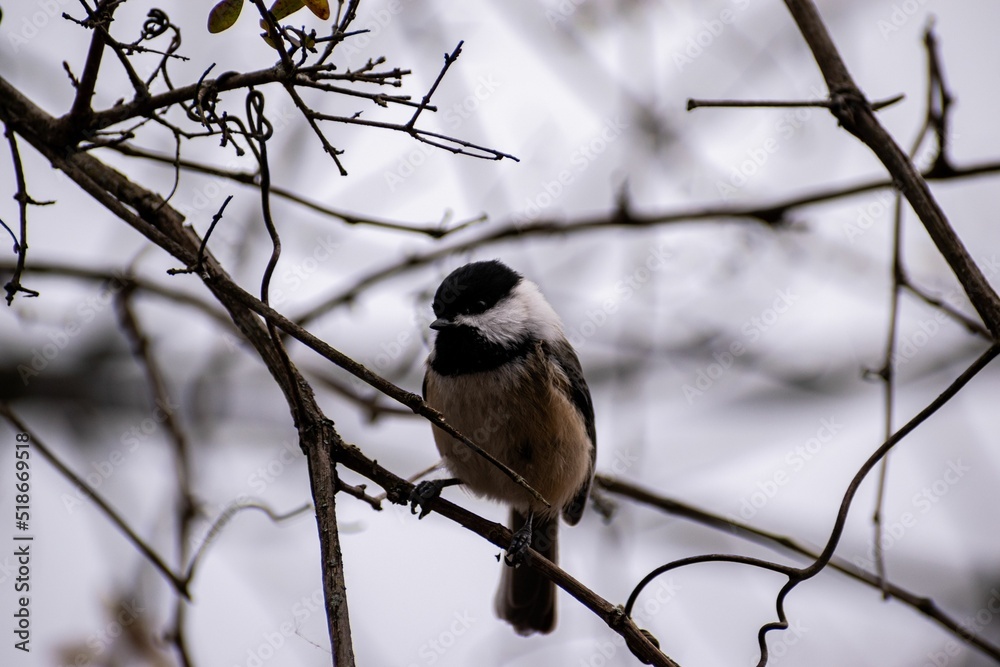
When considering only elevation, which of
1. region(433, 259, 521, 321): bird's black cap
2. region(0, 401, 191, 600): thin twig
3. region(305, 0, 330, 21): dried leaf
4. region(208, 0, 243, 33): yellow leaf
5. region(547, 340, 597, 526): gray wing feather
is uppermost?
region(433, 259, 521, 321): bird's black cap

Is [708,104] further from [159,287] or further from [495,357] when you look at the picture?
[159,287]

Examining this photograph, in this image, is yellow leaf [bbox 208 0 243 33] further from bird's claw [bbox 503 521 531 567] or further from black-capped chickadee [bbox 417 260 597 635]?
black-capped chickadee [bbox 417 260 597 635]

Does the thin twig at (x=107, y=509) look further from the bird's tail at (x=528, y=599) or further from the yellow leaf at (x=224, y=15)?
the bird's tail at (x=528, y=599)

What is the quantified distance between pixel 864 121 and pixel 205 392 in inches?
132

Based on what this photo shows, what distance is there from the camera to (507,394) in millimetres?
2979

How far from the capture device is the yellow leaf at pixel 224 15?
165 cm

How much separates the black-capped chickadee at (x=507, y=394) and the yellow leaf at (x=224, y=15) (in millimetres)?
1493

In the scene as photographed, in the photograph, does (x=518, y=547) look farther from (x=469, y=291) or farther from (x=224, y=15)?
(x=224, y=15)

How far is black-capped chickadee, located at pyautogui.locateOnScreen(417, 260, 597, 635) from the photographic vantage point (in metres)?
2.97

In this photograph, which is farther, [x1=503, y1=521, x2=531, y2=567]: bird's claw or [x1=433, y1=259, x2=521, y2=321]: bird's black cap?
[x1=433, y1=259, x2=521, y2=321]: bird's black cap

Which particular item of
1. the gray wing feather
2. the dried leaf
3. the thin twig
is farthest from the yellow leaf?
the gray wing feather

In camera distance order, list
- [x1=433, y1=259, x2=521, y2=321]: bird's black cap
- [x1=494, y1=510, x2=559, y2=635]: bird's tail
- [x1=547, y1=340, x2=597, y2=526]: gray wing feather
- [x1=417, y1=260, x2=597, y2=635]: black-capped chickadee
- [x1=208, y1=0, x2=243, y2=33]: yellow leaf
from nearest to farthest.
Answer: [x1=208, y1=0, x2=243, y2=33]: yellow leaf → [x1=417, y1=260, x2=597, y2=635]: black-capped chickadee → [x1=433, y1=259, x2=521, y2=321]: bird's black cap → [x1=547, y1=340, x2=597, y2=526]: gray wing feather → [x1=494, y1=510, x2=559, y2=635]: bird's tail

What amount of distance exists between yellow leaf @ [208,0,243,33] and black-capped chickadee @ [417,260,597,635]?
1493 mm

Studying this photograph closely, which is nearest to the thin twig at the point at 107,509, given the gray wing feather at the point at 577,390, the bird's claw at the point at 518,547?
the bird's claw at the point at 518,547
